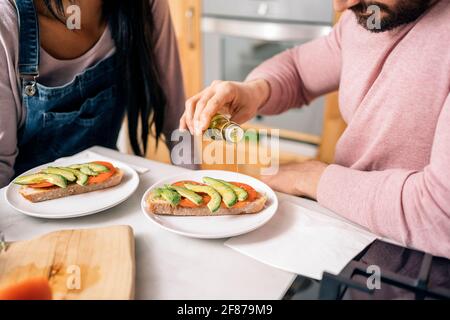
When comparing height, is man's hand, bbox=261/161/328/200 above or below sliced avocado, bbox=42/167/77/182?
below

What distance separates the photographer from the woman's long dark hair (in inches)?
52.9

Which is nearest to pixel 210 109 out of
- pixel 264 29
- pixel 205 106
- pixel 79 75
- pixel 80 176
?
pixel 205 106

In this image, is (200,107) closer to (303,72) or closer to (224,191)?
(224,191)

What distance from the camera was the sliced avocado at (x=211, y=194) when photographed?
0.86m

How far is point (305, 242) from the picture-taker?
2.63ft

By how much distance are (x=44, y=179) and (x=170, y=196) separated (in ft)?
0.98

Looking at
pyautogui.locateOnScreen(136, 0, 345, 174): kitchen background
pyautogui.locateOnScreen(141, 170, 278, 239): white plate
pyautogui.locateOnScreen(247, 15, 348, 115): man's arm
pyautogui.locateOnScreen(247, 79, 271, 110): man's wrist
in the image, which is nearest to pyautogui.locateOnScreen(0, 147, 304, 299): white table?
pyautogui.locateOnScreen(141, 170, 278, 239): white plate

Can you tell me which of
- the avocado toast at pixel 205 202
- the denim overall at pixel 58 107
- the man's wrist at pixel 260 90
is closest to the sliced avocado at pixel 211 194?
the avocado toast at pixel 205 202

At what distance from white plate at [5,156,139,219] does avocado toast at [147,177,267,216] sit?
0.09 m

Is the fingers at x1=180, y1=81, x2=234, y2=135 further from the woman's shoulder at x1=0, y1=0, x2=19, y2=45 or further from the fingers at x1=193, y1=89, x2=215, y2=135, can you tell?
the woman's shoulder at x1=0, y1=0, x2=19, y2=45

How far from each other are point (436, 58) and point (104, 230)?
2.59ft

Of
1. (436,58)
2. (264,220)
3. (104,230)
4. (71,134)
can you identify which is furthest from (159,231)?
(436,58)

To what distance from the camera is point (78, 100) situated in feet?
4.23

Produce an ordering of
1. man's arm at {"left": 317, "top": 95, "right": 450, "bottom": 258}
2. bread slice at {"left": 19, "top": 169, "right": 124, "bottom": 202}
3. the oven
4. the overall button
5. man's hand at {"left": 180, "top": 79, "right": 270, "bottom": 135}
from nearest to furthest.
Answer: man's arm at {"left": 317, "top": 95, "right": 450, "bottom": 258} → bread slice at {"left": 19, "top": 169, "right": 124, "bottom": 202} → man's hand at {"left": 180, "top": 79, "right": 270, "bottom": 135} → the overall button → the oven
